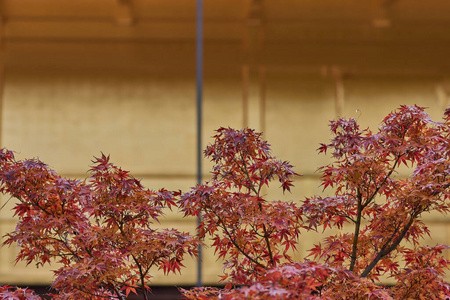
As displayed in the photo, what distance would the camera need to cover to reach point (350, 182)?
97.0 inches

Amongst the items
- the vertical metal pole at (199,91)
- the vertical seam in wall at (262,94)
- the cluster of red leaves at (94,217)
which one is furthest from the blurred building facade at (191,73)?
the cluster of red leaves at (94,217)

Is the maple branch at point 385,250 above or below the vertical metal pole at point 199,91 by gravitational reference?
below

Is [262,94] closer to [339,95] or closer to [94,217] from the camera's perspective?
[339,95]

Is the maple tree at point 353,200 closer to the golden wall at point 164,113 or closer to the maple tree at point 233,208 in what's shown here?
the maple tree at point 233,208

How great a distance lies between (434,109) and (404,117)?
2950 millimetres

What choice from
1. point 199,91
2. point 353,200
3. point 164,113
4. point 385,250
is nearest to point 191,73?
point 199,91

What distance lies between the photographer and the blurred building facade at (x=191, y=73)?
199 inches

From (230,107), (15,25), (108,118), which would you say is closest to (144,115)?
(108,118)

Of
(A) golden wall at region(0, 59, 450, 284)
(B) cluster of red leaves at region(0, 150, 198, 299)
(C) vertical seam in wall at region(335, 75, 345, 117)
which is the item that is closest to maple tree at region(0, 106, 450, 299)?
(B) cluster of red leaves at region(0, 150, 198, 299)

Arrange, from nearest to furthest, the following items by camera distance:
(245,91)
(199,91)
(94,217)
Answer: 1. (94,217)
2. (199,91)
3. (245,91)

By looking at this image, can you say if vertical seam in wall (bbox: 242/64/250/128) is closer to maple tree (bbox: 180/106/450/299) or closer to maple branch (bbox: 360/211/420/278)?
maple tree (bbox: 180/106/450/299)

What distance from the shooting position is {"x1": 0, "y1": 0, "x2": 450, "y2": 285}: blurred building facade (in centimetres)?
505

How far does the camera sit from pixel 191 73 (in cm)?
507

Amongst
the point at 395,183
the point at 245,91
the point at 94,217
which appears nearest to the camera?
the point at 94,217
